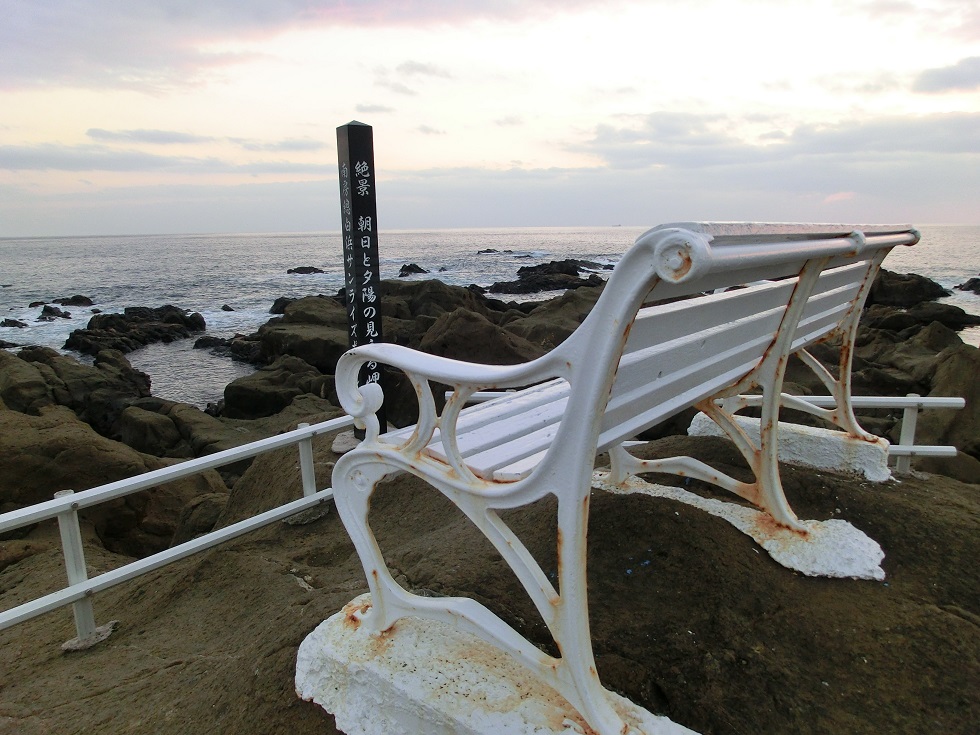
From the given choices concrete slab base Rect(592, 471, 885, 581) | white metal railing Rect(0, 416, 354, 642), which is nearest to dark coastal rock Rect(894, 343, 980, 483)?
concrete slab base Rect(592, 471, 885, 581)

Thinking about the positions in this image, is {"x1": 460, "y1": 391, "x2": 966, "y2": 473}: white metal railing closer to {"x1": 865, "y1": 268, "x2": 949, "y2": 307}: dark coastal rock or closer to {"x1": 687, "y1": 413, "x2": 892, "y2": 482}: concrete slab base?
{"x1": 687, "y1": 413, "x2": 892, "y2": 482}: concrete slab base

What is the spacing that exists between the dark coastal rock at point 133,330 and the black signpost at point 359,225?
19259 mm

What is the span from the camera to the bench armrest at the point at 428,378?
1.45m

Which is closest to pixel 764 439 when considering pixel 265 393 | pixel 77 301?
pixel 265 393

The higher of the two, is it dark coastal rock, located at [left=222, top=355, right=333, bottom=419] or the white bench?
the white bench

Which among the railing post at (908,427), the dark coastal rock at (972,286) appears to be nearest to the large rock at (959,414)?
the railing post at (908,427)

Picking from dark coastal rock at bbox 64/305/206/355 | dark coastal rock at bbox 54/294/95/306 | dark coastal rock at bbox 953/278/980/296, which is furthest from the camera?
dark coastal rock at bbox 54/294/95/306

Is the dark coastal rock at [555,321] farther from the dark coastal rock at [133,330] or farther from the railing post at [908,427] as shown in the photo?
the dark coastal rock at [133,330]

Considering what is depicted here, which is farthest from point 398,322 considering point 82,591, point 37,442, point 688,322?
point 688,322

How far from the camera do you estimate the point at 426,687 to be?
1.75 metres

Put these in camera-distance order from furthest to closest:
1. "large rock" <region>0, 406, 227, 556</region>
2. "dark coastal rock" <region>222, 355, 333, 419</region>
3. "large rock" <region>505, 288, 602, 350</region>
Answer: "large rock" <region>505, 288, 602, 350</region> → "dark coastal rock" <region>222, 355, 333, 419</region> → "large rock" <region>0, 406, 227, 556</region>

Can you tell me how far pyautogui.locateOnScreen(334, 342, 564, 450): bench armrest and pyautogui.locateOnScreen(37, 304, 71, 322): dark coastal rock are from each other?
3263cm

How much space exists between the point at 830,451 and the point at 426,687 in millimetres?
2565

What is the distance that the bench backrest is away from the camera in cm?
120
